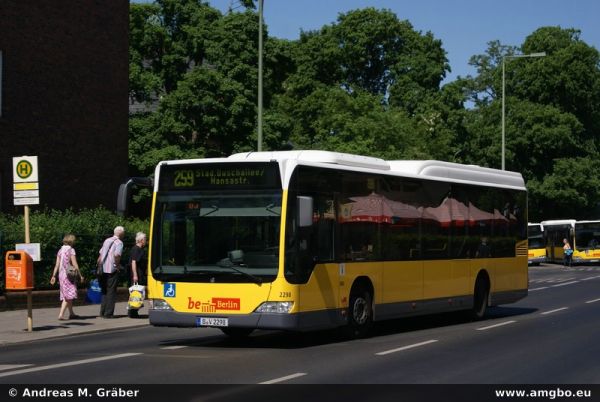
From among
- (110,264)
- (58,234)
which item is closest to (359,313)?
(110,264)

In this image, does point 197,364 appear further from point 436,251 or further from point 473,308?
point 473,308

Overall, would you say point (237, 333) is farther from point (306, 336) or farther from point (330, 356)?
point (330, 356)

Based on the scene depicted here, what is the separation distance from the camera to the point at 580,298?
95.2 feet

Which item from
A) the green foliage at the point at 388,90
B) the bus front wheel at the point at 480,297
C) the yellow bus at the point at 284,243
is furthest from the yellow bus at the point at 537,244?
the yellow bus at the point at 284,243

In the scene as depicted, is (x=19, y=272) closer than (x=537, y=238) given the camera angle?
Yes

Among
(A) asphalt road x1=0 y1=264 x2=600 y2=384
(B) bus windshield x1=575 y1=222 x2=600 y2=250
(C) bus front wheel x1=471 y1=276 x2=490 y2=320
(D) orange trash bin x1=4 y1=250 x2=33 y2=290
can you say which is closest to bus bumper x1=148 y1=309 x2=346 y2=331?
(A) asphalt road x1=0 y1=264 x2=600 y2=384

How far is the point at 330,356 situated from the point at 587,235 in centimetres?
5299

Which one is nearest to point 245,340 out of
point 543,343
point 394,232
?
point 394,232

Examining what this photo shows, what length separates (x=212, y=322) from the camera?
50.2ft

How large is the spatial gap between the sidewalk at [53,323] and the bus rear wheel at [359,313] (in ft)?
16.5

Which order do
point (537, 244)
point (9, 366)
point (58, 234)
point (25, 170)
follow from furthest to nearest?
point (537, 244) < point (58, 234) < point (25, 170) < point (9, 366)

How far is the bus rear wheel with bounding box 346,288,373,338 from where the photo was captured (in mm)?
16797

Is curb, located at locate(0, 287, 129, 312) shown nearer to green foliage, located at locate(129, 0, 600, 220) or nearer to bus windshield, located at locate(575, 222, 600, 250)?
green foliage, located at locate(129, 0, 600, 220)
